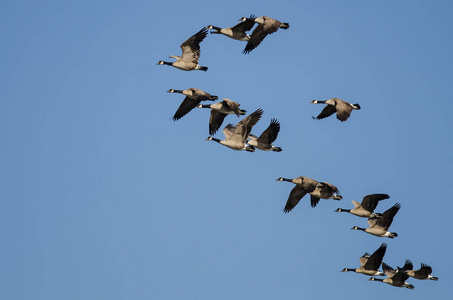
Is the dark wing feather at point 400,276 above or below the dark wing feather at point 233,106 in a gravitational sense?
below

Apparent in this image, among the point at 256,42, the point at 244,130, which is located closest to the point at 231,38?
the point at 256,42

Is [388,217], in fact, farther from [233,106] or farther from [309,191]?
[233,106]

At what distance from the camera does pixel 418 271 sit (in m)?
42.8

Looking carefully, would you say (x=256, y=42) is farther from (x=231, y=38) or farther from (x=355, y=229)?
(x=355, y=229)

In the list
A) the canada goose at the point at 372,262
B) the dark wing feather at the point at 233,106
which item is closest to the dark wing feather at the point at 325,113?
the dark wing feather at the point at 233,106

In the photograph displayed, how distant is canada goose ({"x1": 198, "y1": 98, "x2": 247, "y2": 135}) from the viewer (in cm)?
4106

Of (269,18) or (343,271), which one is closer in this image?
(269,18)

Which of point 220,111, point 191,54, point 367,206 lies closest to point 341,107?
point 367,206

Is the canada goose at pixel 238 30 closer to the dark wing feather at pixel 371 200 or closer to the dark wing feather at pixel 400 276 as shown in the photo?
the dark wing feather at pixel 371 200

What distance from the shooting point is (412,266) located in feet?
144

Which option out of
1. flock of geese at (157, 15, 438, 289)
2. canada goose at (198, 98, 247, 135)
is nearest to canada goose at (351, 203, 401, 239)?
flock of geese at (157, 15, 438, 289)

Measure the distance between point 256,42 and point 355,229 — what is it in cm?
1018

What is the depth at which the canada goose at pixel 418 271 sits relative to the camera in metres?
42.5

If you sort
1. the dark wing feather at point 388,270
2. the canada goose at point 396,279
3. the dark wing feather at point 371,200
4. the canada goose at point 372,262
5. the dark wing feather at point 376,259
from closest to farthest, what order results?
1. the dark wing feather at point 371,200
2. the dark wing feather at point 376,259
3. the canada goose at point 372,262
4. the canada goose at point 396,279
5. the dark wing feather at point 388,270
